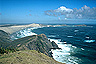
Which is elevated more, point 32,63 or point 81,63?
point 32,63

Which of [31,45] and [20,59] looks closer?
[20,59]

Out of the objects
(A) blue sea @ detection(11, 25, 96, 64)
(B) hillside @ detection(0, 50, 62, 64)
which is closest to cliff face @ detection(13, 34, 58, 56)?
(A) blue sea @ detection(11, 25, 96, 64)

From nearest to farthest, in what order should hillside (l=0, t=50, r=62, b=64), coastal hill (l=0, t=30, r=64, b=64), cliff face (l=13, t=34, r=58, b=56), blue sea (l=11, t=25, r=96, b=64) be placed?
hillside (l=0, t=50, r=62, b=64) → coastal hill (l=0, t=30, r=64, b=64) → blue sea (l=11, t=25, r=96, b=64) → cliff face (l=13, t=34, r=58, b=56)

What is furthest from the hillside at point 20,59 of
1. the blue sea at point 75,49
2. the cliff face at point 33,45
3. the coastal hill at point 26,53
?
the blue sea at point 75,49

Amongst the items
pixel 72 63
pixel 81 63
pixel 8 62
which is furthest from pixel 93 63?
pixel 8 62

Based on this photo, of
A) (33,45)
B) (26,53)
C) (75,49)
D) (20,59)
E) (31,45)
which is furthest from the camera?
(75,49)

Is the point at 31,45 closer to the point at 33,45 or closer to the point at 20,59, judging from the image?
the point at 33,45

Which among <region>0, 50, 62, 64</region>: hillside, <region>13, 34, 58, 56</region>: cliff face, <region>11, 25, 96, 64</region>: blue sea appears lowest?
<region>11, 25, 96, 64</region>: blue sea

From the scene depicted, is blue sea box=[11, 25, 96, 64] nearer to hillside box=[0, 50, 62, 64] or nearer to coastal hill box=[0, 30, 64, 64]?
coastal hill box=[0, 30, 64, 64]

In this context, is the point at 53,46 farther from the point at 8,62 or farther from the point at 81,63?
the point at 8,62

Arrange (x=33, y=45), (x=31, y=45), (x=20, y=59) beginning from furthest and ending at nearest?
(x=33, y=45)
(x=31, y=45)
(x=20, y=59)

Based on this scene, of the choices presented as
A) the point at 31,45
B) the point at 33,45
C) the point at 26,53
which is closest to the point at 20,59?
the point at 26,53
